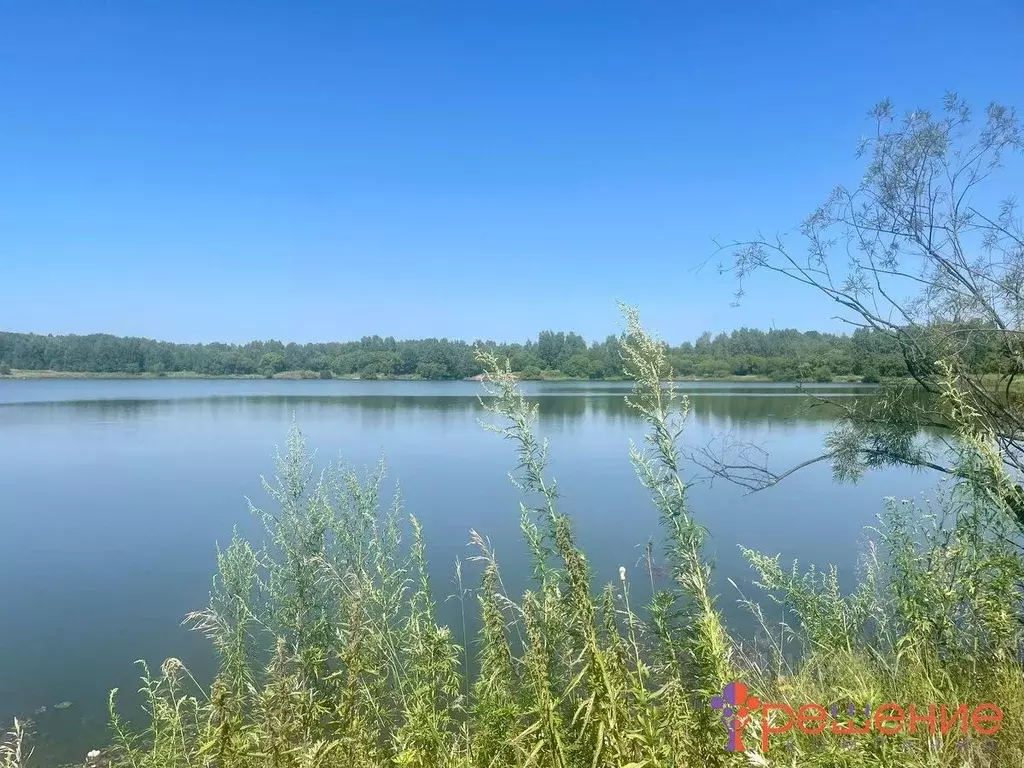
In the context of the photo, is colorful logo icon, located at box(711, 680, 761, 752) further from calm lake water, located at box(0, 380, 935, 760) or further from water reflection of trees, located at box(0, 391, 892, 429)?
water reflection of trees, located at box(0, 391, 892, 429)

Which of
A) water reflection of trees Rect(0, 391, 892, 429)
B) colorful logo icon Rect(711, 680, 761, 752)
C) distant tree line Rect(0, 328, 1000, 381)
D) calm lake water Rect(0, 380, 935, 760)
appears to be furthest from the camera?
distant tree line Rect(0, 328, 1000, 381)

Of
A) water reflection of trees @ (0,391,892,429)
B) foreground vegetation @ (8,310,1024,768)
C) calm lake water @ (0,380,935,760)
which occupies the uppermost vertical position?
foreground vegetation @ (8,310,1024,768)

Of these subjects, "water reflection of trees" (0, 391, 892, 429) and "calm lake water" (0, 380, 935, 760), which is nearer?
"calm lake water" (0, 380, 935, 760)

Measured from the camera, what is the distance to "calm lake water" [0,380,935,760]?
7461 millimetres

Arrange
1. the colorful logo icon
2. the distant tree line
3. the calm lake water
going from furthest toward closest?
the distant tree line, the calm lake water, the colorful logo icon

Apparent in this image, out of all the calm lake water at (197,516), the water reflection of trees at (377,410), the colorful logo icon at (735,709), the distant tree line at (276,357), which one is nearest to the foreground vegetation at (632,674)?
the colorful logo icon at (735,709)

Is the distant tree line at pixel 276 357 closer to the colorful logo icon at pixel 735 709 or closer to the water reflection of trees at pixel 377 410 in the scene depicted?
the water reflection of trees at pixel 377 410

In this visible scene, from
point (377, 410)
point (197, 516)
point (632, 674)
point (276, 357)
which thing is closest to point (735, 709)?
point (632, 674)

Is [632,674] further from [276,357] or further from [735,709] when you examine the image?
[276,357]

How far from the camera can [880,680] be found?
3.28 metres

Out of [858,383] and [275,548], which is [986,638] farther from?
[275,548]

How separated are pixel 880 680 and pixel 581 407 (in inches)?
1470

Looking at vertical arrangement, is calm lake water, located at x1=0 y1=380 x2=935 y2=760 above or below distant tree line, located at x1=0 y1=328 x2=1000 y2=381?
below

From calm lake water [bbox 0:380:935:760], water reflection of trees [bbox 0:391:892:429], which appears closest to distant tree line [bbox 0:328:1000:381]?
water reflection of trees [bbox 0:391:892:429]
